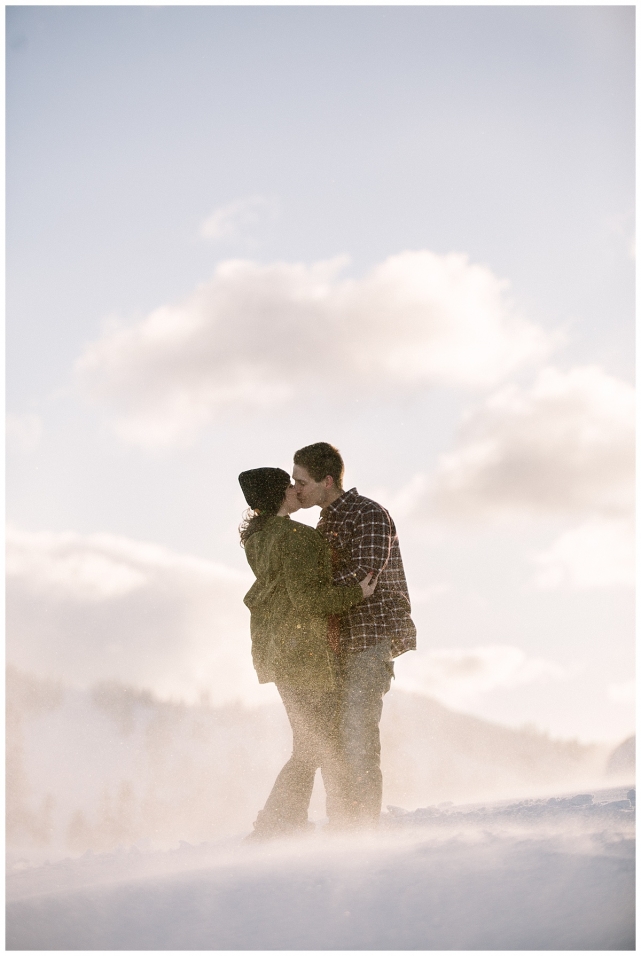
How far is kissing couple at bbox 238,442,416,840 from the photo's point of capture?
460cm

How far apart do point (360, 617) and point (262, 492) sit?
0.91m

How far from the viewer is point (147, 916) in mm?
4090

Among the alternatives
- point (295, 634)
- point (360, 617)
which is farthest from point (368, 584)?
point (295, 634)

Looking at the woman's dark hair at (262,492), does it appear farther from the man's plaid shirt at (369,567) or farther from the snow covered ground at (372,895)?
the snow covered ground at (372,895)

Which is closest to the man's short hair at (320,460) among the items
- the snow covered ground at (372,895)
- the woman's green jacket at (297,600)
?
the woman's green jacket at (297,600)

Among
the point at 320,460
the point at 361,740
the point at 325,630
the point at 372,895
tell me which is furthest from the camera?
the point at 320,460

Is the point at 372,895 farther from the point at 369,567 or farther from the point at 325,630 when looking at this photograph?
the point at 369,567

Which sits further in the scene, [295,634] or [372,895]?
[295,634]

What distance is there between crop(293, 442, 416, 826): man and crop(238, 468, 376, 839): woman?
0.32 feet

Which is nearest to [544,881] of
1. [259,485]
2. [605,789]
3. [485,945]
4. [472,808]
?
[485,945]

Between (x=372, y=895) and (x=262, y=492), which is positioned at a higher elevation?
(x=262, y=492)

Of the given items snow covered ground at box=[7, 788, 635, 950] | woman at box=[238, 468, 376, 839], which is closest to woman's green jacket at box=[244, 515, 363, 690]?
woman at box=[238, 468, 376, 839]

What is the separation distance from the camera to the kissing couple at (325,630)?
4.60m

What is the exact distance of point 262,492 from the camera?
480 centimetres
